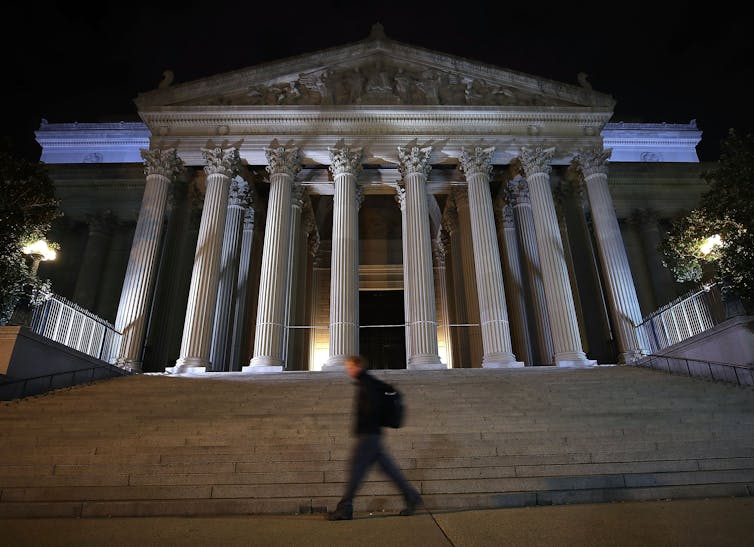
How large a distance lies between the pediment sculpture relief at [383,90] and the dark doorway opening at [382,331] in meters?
12.3

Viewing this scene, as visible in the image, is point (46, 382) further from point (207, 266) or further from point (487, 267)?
point (487, 267)

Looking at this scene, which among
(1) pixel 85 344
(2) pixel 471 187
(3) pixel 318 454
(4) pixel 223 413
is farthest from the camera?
(2) pixel 471 187

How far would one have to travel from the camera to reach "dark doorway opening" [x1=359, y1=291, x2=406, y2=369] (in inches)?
1123

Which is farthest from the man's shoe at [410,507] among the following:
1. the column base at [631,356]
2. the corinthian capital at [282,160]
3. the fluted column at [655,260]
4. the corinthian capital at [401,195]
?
the fluted column at [655,260]

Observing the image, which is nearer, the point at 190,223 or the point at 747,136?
the point at 747,136

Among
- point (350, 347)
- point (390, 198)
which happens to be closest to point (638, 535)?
point (350, 347)

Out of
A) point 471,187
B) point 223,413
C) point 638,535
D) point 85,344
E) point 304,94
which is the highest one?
point 304,94

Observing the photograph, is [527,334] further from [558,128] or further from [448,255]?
[558,128]

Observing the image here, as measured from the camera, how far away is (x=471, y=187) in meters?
20.1

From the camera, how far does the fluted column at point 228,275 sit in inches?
792

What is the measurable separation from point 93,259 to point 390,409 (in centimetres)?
2455

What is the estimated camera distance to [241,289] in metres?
22.3

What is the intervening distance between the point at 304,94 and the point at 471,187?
8.82 meters

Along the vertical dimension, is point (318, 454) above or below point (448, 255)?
below
